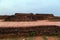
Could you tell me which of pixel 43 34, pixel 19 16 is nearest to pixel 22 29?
pixel 43 34

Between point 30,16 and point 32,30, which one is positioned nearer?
point 32,30

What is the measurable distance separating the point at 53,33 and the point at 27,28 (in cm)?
154

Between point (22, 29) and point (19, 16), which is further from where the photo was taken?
point (19, 16)

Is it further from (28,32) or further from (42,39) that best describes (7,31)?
(42,39)

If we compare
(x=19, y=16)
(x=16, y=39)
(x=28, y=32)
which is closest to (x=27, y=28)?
(x=28, y=32)

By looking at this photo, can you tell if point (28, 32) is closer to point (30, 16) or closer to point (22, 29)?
point (22, 29)

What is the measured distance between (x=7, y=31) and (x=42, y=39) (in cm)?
204

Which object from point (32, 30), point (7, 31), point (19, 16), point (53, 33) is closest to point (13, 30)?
point (7, 31)

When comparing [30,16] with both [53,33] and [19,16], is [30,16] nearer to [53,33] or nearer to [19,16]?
[19,16]

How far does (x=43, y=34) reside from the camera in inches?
461

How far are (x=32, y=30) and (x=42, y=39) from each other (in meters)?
0.84

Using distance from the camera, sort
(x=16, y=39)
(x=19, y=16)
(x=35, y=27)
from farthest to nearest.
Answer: (x=19, y=16) < (x=35, y=27) < (x=16, y=39)

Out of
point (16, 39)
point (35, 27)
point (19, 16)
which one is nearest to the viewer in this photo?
point (16, 39)

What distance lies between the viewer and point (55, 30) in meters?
12.0
